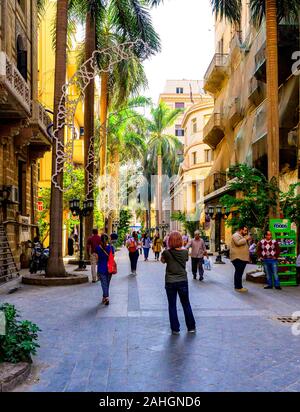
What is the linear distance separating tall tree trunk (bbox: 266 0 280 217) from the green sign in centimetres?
161

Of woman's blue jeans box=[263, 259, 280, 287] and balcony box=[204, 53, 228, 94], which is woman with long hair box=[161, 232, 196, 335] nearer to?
woman's blue jeans box=[263, 259, 280, 287]

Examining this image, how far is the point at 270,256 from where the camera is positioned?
14773mm

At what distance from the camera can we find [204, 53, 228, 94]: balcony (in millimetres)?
38625

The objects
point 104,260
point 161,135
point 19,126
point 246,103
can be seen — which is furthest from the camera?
point 161,135

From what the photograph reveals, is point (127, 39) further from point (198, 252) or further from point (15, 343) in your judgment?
point (15, 343)

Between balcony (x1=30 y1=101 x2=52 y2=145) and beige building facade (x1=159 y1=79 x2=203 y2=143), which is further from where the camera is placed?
beige building facade (x1=159 y1=79 x2=203 y2=143)

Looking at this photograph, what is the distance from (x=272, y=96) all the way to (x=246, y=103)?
45.4 feet

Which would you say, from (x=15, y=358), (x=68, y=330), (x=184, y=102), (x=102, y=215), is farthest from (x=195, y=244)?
(x=184, y=102)

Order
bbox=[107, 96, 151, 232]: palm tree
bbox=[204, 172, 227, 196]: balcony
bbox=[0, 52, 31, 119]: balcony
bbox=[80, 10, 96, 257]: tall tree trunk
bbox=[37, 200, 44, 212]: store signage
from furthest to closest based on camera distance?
bbox=[107, 96, 151, 232]: palm tree, bbox=[204, 172, 227, 196]: balcony, bbox=[37, 200, 44, 212]: store signage, bbox=[80, 10, 96, 257]: tall tree trunk, bbox=[0, 52, 31, 119]: balcony

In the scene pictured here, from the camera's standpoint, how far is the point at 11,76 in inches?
606

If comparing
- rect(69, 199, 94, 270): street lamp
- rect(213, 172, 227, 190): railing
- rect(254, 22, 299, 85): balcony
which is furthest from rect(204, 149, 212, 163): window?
rect(69, 199, 94, 270): street lamp

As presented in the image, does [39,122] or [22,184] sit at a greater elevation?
[39,122]

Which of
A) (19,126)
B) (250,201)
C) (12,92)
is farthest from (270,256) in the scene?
(19,126)
